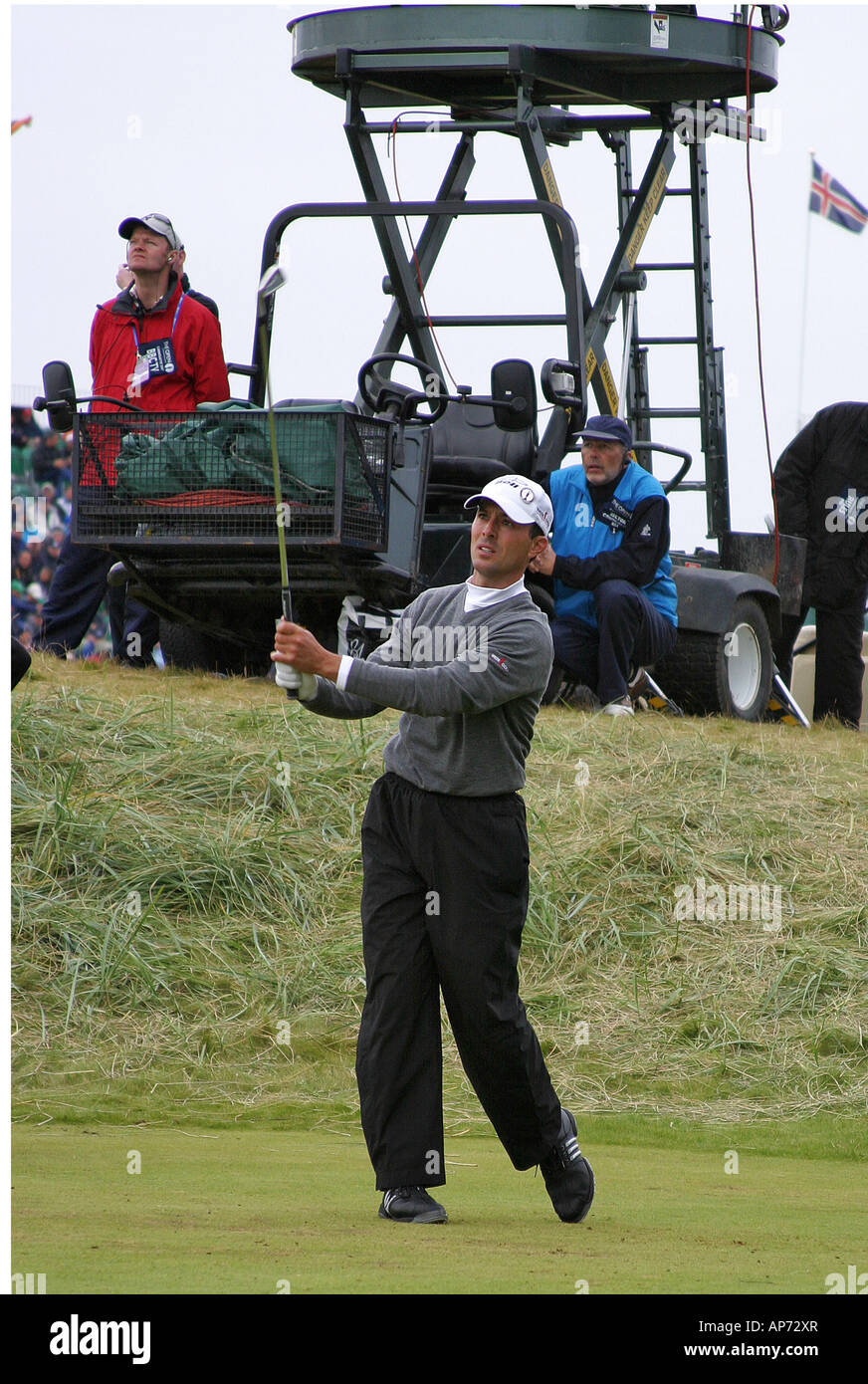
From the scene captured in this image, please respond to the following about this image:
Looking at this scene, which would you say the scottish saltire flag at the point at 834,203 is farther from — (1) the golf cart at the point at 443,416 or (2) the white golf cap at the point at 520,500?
(2) the white golf cap at the point at 520,500

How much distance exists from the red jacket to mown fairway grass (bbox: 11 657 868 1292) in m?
1.38

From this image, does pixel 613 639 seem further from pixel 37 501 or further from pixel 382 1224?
pixel 37 501

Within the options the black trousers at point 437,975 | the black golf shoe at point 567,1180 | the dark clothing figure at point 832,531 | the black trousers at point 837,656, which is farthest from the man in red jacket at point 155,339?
the black golf shoe at point 567,1180

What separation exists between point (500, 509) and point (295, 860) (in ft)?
12.7

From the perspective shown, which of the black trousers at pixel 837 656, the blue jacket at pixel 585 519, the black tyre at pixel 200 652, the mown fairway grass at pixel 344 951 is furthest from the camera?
the black trousers at pixel 837 656

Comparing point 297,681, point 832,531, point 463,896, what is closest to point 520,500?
point 297,681

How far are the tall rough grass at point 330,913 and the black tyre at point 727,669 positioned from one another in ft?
2.59

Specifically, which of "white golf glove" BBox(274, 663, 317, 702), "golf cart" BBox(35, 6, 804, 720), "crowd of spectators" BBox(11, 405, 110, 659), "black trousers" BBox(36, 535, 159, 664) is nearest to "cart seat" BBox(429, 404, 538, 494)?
"golf cart" BBox(35, 6, 804, 720)

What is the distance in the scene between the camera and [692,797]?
9.40 metres

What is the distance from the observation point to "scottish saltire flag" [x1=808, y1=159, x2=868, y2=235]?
79.9ft

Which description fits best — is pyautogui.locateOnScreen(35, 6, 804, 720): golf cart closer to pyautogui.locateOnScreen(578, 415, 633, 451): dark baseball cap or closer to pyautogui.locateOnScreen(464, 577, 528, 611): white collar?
pyautogui.locateOnScreen(578, 415, 633, 451): dark baseball cap

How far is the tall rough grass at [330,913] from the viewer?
23.9 feet

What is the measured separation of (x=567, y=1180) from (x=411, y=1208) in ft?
1.34

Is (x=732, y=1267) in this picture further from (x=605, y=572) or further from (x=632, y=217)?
(x=632, y=217)
